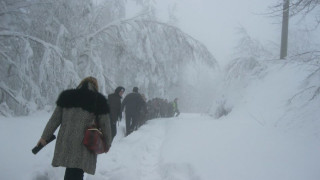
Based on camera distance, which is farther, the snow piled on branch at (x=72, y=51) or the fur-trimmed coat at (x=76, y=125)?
the snow piled on branch at (x=72, y=51)

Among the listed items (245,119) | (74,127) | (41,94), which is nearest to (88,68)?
(41,94)

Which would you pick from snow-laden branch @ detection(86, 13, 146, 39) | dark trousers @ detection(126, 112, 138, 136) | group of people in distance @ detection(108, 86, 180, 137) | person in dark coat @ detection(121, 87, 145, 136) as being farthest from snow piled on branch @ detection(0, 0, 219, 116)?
dark trousers @ detection(126, 112, 138, 136)

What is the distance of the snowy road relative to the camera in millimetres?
5621

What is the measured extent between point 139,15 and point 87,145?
9.62 m

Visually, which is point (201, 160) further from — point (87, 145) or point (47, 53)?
point (47, 53)

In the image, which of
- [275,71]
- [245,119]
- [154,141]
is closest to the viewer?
[245,119]

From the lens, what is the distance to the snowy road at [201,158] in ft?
18.4

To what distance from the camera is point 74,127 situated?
14.4ft

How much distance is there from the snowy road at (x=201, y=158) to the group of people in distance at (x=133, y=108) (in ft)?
3.36

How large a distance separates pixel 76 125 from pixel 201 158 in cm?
353

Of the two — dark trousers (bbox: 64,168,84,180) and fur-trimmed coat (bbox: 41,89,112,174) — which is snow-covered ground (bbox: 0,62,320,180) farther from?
fur-trimmed coat (bbox: 41,89,112,174)

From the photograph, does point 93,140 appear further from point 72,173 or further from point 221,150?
point 221,150

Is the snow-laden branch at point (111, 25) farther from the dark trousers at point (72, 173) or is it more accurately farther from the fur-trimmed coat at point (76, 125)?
the dark trousers at point (72, 173)

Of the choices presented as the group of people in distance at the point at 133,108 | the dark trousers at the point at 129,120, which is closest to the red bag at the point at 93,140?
the group of people in distance at the point at 133,108
